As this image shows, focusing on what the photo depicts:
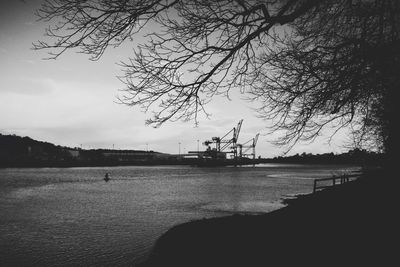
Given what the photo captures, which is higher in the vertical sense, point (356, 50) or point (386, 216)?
point (356, 50)

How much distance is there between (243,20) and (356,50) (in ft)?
5.75

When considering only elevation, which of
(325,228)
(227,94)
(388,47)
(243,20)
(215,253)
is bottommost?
(215,253)

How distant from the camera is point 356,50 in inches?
191

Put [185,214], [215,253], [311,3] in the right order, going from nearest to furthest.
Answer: [311,3] < [215,253] < [185,214]

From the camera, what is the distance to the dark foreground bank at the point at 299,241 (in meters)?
5.35

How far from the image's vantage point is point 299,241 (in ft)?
20.7

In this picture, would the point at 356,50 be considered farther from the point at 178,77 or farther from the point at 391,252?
the point at 391,252

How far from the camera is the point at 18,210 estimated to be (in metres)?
22.8

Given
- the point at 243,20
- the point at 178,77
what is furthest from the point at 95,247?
the point at 243,20

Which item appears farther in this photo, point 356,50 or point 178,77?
point 178,77

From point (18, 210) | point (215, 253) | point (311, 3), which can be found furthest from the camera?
point (18, 210)

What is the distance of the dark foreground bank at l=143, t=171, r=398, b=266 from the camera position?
17.5 ft

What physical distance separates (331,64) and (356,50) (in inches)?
15.5

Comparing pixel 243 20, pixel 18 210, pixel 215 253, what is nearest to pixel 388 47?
pixel 243 20
